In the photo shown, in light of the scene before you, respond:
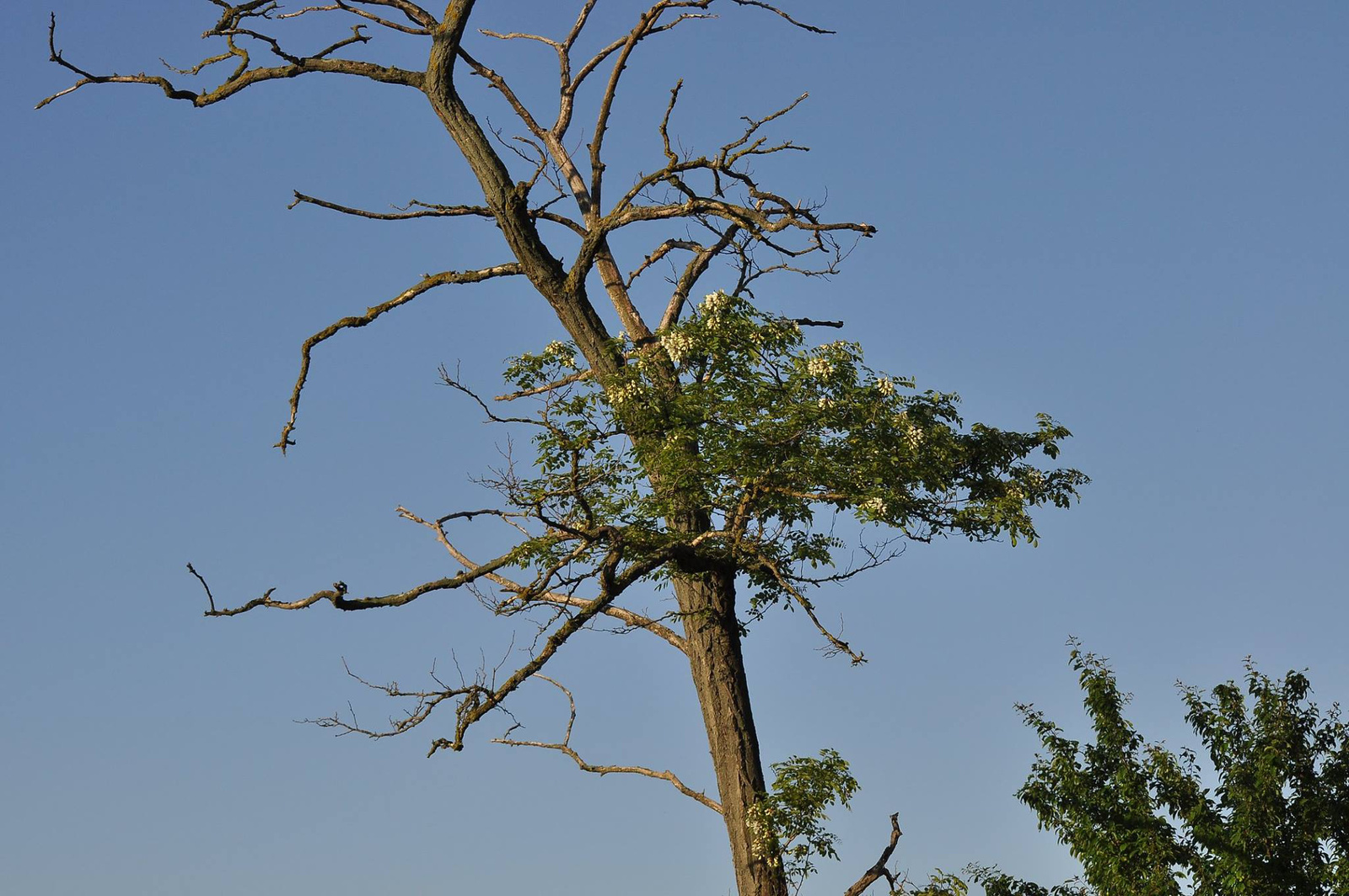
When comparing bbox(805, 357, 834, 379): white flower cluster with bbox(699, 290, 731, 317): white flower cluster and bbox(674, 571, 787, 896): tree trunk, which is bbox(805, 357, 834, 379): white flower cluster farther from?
bbox(674, 571, 787, 896): tree trunk

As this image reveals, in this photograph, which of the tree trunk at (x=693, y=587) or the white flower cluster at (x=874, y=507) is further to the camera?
the tree trunk at (x=693, y=587)

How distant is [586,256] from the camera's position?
13.3 m

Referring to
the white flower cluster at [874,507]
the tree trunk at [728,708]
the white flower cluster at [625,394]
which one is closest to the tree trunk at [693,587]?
the tree trunk at [728,708]

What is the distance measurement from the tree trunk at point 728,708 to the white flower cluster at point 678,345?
199 centimetres

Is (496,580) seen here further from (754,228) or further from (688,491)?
(754,228)

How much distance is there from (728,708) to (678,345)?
323cm

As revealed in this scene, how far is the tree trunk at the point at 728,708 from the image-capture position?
472 inches

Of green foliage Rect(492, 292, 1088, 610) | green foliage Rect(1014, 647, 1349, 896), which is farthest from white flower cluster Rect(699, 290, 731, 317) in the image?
green foliage Rect(1014, 647, 1349, 896)

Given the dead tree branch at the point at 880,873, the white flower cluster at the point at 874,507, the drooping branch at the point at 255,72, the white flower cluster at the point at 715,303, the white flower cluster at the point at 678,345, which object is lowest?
the dead tree branch at the point at 880,873

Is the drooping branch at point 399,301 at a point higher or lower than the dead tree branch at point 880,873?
higher

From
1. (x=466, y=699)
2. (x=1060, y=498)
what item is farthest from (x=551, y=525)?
(x=1060, y=498)

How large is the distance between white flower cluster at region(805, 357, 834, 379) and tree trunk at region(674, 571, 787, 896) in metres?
1.98

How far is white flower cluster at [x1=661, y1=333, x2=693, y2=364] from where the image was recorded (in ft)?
39.8

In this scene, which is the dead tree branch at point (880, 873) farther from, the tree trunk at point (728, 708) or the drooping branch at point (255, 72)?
the drooping branch at point (255, 72)
